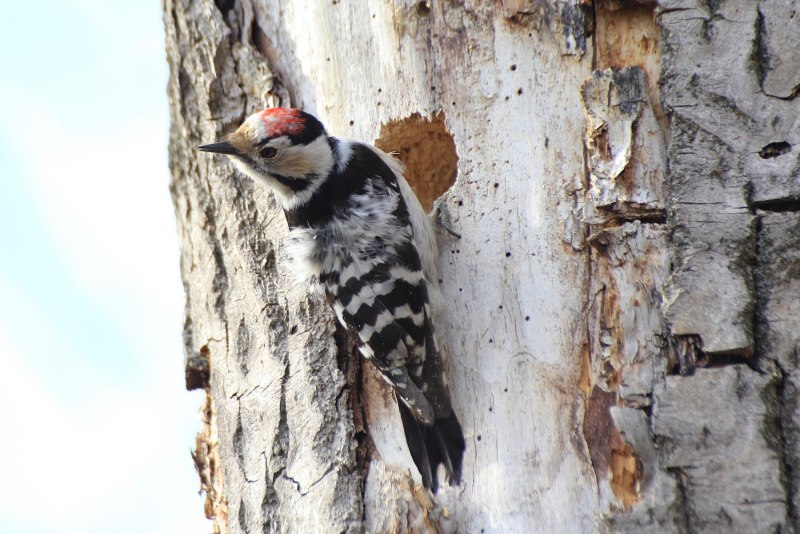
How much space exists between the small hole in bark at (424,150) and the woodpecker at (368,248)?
0.10 m

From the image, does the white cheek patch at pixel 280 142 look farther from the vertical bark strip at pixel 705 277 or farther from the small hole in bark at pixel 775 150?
the small hole in bark at pixel 775 150

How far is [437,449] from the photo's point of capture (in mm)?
2738

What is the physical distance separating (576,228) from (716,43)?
657 millimetres

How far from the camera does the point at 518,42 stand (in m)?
2.99

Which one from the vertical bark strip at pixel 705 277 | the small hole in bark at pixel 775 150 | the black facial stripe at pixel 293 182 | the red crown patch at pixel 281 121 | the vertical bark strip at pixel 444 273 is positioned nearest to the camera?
the vertical bark strip at pixel 705 277

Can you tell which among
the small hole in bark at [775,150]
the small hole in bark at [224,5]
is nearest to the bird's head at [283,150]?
the small hole in bark at [224,5]

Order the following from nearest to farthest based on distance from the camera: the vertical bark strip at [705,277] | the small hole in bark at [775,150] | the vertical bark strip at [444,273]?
1. the vertical bark strip at [705,277]
2. the small hole in bark at [775,150]
3. the vertical bark strip at [444,273]

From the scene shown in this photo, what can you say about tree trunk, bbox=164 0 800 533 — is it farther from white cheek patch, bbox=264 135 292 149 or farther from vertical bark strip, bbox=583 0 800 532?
white cheek patch, bbox=264 135 292 149

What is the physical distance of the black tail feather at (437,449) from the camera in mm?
2746

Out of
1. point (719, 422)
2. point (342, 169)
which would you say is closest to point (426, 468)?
point (719, 422)

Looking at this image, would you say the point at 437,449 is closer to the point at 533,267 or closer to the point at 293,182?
the point at 533,267

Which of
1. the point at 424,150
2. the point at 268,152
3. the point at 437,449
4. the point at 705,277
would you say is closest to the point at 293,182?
the point at 268,152

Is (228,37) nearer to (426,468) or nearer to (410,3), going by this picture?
(410,3)

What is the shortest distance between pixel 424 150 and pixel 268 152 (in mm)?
699
